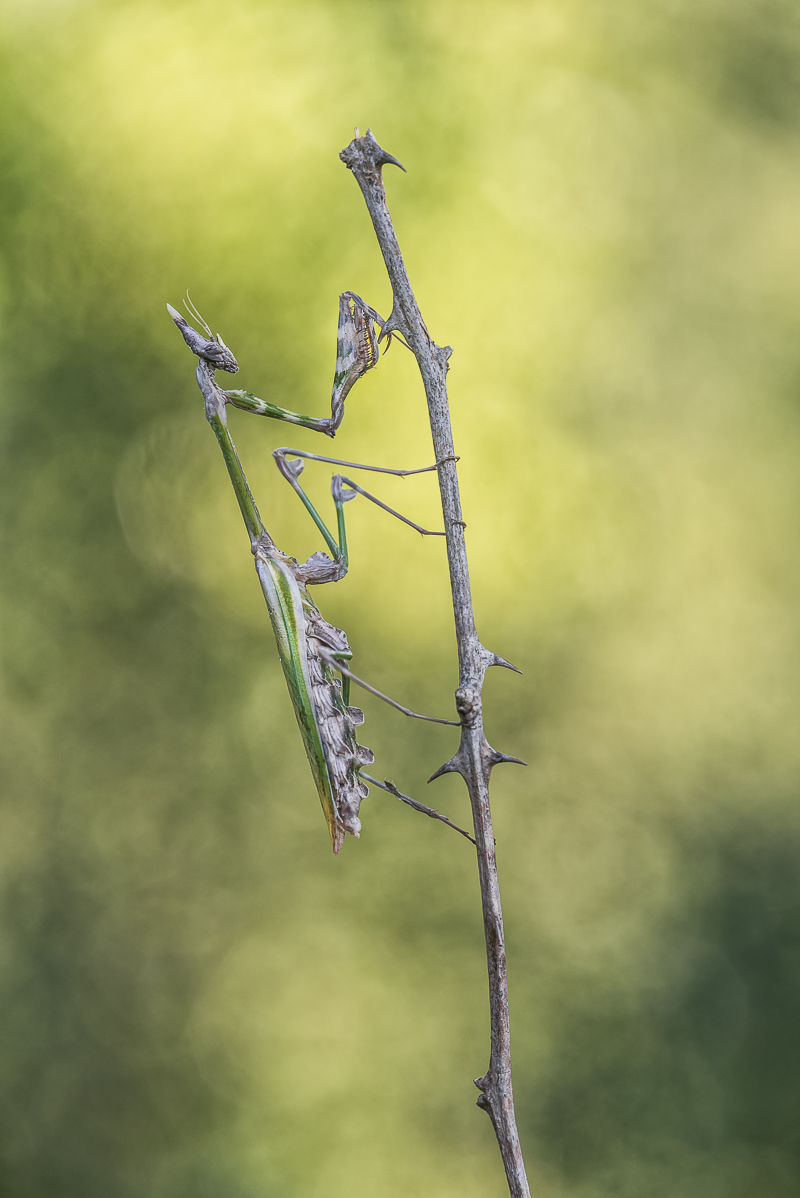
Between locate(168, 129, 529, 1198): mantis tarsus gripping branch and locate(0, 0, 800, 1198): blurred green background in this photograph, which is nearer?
locate(168, 129, 529, 1198): mantis tarsus gripping branch

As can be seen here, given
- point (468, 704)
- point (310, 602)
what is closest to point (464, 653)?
point (468, 704)

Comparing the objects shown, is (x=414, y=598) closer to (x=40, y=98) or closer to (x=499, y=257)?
(x=499, y=257)

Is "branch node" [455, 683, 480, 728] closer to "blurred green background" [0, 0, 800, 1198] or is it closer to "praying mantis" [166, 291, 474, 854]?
"praying mantis" [166, 291, 474, 854]

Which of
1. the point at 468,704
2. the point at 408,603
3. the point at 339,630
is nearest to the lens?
the point at 468,704

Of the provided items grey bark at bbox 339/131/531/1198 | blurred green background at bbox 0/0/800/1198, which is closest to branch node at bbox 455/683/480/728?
grey bark at bbox 339/131/531/1198

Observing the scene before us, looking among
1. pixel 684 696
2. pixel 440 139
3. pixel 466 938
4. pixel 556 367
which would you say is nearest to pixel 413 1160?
pixel 466 938

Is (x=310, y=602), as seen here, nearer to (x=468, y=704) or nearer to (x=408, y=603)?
(x=468, y=704)

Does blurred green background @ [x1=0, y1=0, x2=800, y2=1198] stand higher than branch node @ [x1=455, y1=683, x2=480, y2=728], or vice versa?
blurred green background @ [x1=0, y1=0, x2=800, y2=1198]
